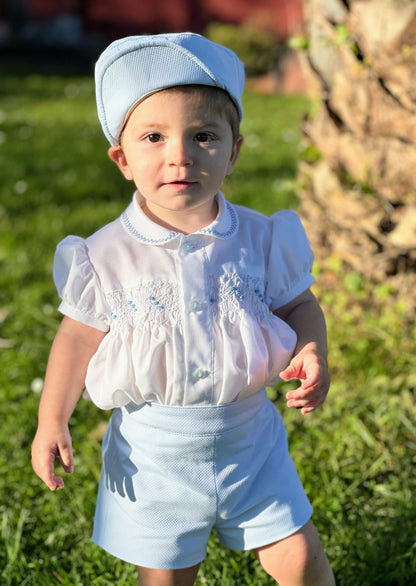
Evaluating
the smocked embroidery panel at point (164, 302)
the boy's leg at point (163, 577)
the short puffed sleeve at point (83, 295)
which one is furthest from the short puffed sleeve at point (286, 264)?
the boy's leg at point (163, 577)

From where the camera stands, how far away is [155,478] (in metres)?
1.97

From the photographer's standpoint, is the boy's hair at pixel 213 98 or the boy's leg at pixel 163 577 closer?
the boy's hair at pixel 213 98

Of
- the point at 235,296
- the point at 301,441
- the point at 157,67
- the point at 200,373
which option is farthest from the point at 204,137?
the point at 301,441

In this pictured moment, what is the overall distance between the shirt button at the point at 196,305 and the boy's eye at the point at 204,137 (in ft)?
1.29

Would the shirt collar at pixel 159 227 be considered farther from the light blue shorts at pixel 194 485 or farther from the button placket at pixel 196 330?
the light blue shorts at pixel 194 485

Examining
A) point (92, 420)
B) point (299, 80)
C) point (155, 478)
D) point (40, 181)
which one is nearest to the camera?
point (155, 478)

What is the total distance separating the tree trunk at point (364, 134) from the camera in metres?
3.29

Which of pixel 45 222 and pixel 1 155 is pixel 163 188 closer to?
pixel 45 222

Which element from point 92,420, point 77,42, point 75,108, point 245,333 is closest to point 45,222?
point 92,420

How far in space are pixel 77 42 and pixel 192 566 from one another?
18.9 metres

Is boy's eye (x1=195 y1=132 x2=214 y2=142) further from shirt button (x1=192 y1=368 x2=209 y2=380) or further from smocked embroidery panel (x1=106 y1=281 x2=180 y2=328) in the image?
shirt button (x1=192 y1=368 x2=209 y2=380)

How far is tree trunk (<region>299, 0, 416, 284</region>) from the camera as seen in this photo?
3.29 metres

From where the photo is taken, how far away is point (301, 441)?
10.2ft

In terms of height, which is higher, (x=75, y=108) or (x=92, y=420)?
(x=92, y=420)
